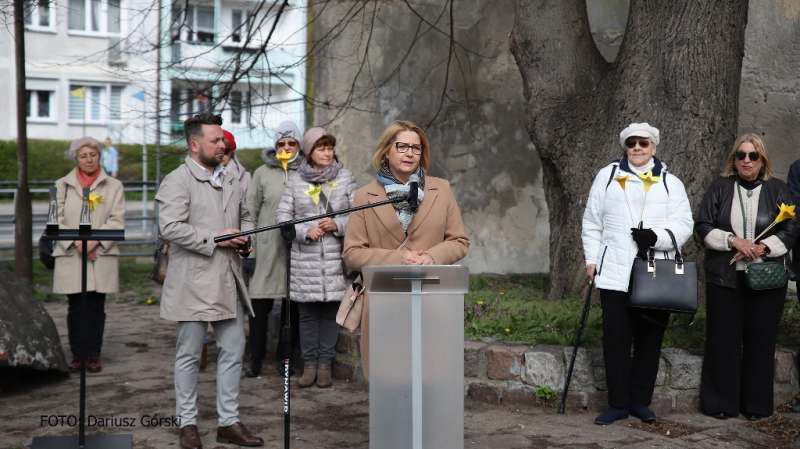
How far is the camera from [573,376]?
6211 mm

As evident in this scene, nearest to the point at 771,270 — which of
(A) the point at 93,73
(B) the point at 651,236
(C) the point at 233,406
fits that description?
(B) the point at 651,236

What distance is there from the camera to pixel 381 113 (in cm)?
1042

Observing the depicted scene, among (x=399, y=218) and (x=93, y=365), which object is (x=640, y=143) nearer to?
(x=399, y=218)

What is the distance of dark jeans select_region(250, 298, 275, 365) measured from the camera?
7.35 m

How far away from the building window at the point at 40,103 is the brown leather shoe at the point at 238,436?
31.1 metres

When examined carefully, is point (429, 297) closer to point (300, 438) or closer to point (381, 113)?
point (300, 438)

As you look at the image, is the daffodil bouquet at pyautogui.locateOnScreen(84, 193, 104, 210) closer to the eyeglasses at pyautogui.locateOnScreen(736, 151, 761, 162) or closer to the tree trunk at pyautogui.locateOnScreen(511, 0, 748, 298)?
the tree trunk at pyautogui.locateOnScreen(511, 0, 748, 298)

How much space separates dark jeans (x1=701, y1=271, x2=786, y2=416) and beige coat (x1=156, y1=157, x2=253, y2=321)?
10.1 ft

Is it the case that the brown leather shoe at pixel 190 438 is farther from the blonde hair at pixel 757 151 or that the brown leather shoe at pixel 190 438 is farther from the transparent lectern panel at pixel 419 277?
the blonde hair at pixel 757 151

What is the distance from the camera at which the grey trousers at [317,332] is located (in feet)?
22.9

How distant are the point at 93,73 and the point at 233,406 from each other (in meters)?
30.8

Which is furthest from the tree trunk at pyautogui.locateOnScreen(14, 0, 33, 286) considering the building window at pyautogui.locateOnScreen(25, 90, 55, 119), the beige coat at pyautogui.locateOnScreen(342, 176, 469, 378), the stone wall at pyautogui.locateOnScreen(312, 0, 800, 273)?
the building window at pyautogui.locateOnScreen(25, 90, 55, 119)

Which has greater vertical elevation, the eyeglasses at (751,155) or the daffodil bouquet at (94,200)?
the eyeglasses at (751,155)

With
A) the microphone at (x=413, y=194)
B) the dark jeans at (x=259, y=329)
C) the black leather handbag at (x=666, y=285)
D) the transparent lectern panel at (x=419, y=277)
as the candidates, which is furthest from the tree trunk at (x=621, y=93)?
the transparent lectern panel at (x=419, y=277)
